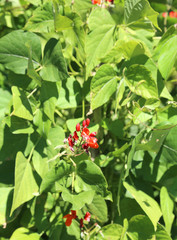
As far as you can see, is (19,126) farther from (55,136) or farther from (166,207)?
(166,207)

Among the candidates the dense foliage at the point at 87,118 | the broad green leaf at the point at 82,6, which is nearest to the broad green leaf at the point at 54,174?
the dense foliage at the point at 87,118

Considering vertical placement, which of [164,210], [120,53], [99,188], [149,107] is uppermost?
[120,53]

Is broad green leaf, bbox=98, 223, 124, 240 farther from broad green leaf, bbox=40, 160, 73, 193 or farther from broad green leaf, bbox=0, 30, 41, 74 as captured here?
broad green leaf, bbox=0, 30, 41, 74

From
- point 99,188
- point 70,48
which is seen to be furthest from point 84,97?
point 99,188

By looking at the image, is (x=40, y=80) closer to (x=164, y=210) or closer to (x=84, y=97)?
(x=84, y=97)

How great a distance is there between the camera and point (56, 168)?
60 centimetres

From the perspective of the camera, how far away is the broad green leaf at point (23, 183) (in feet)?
2.06

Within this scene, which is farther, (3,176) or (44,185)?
(3,176)

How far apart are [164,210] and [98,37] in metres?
0.43

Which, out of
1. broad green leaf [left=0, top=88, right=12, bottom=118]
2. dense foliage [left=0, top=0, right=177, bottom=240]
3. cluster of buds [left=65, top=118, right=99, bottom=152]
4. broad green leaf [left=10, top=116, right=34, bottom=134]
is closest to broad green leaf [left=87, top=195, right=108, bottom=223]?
dense foliage [left=0, top=0, right=177, bottom=240]

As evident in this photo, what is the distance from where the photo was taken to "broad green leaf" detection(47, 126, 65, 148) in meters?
0.69

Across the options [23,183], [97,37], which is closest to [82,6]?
[97,37]

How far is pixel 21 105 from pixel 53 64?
0.11m

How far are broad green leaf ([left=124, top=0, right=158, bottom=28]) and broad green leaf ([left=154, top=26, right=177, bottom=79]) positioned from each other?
0.06m
